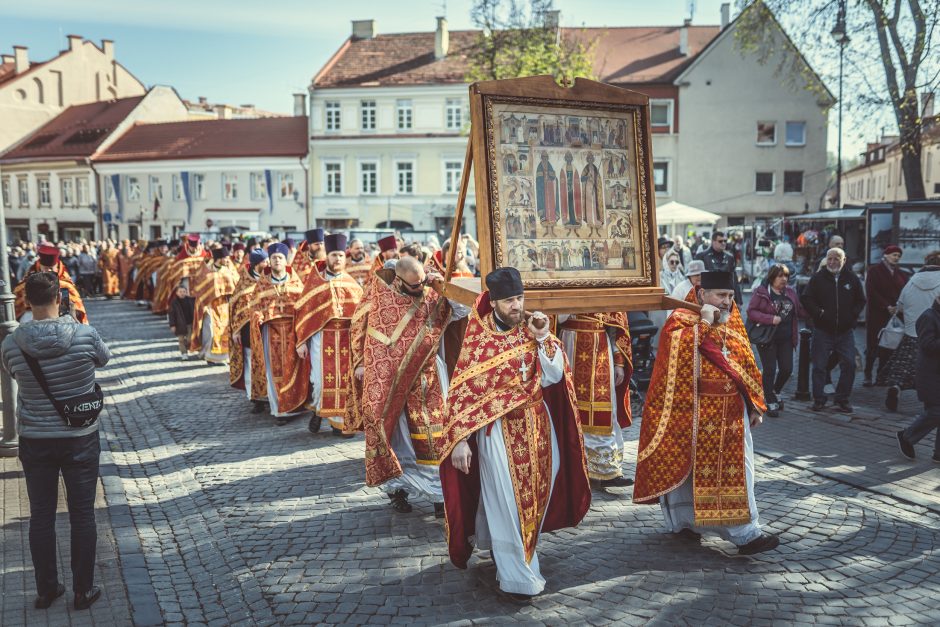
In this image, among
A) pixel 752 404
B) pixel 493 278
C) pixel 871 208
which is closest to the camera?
pixel 493 278

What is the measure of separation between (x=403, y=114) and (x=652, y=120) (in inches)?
499

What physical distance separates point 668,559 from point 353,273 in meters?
5.85

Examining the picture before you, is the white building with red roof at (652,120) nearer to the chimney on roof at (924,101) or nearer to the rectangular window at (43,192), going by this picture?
the rectangular window at (43,192)

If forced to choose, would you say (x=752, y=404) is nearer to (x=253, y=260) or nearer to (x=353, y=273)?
(x=353, y=273)

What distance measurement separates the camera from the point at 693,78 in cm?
4088

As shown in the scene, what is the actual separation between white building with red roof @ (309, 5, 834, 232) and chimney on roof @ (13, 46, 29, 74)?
90.2 ft

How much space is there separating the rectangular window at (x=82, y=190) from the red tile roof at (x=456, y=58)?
17603mm

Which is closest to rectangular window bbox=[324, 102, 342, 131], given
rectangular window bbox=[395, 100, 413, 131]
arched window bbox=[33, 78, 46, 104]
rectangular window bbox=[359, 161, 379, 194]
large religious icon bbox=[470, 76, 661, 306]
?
rectangular window bbox=[359, 161, 379, 194]

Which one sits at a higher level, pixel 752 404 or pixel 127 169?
pixel 127 169

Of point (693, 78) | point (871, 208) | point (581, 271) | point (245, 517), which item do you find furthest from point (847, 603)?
point (693, 78)

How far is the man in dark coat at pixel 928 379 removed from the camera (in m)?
7.63

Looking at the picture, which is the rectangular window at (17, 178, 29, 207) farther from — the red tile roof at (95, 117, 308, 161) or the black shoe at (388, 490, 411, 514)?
the black shoe at (388, 490, 411, 514)

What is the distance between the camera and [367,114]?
43.5m

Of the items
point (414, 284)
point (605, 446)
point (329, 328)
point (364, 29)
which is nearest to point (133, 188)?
point (364, 29)
